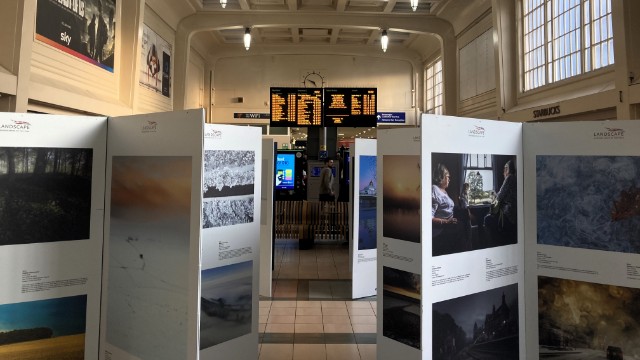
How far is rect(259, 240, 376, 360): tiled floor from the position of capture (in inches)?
157

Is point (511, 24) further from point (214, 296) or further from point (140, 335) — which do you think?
point (140, 335)

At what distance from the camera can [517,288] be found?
2.61m

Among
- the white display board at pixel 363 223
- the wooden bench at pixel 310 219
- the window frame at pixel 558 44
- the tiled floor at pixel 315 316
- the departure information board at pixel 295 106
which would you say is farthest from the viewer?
the wooden bench at pixel 310 219

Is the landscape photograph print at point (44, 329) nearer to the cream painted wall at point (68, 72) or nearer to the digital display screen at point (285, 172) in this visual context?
the cream painted wall at point (68, 72)

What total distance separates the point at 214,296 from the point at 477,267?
1.90 meters

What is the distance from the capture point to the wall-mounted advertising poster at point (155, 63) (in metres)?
8.33

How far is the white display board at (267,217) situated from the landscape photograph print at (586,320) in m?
3.99

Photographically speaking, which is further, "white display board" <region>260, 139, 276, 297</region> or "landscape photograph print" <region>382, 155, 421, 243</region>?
"white display board" <region>260, 139, 276, 297</region>

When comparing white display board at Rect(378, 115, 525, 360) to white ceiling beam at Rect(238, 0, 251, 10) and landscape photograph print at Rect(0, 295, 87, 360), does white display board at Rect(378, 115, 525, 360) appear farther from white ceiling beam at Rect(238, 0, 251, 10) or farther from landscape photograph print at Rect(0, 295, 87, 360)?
white ceiling beam at Rect(238, 0, 251, 10)

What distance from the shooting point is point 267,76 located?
43.9 ft

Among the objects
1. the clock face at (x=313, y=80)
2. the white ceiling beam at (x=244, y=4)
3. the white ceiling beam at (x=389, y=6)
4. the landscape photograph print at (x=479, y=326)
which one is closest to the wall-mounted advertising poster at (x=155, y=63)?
the white ceiling beam at (x=244, y=4)

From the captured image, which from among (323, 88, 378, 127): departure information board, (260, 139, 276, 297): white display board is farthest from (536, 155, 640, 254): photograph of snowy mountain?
(323, 88, 378, 127): departure information board

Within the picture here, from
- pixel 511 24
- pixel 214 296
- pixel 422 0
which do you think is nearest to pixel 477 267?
pixel 214 296

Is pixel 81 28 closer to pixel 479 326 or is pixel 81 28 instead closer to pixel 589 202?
pixel 479 326
